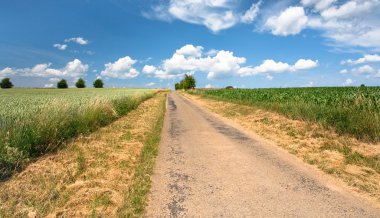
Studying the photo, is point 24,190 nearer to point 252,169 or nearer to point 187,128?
point 252,169

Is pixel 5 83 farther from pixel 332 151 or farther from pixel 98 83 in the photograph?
pixel 332 151

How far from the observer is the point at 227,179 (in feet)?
21.1

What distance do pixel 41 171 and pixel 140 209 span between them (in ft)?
11.6

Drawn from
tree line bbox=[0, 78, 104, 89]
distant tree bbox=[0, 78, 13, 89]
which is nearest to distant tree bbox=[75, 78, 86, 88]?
tree line bbox=[0, 78, 104, 89]

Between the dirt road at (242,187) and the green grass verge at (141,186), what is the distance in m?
0.16

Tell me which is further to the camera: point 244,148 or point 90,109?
point 90,109

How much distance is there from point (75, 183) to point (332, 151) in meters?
7.52

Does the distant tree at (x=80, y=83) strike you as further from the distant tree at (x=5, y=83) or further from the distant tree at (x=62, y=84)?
the distant tree at (x=5, y=83)

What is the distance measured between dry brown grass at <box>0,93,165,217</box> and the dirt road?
0.84 m

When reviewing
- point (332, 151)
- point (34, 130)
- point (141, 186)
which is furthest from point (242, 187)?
point (34, 130)

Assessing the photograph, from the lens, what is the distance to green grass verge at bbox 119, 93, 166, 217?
15.8 feet

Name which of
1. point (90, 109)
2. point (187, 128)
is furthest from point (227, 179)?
point (90, 109)

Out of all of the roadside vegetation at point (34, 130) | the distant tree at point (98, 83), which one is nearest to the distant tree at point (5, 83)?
the distant tree at point (98, 83)

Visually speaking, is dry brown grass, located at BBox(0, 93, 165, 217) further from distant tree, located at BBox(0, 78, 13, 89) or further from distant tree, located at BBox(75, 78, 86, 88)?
distant tree, located at BBox(75, 78, 86, 88)
